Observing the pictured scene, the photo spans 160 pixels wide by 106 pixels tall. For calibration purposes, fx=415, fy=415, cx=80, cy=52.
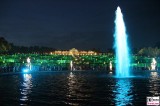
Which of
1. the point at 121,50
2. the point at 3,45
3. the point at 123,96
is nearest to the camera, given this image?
the point at 123,96

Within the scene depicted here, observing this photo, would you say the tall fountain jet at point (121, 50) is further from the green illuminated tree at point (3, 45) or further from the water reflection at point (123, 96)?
the green illuminated tree at point (3, 45)

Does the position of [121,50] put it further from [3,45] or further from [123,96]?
[3,45]

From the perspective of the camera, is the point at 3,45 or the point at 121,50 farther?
the point at 3,45

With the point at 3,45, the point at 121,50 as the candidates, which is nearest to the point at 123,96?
the point at 121,50

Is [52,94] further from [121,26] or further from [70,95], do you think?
[121,26]

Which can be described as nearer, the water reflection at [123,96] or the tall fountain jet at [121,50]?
the water reflection at [123,96]

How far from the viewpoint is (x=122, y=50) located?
72.1m

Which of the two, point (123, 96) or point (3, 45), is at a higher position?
point (3, 45)

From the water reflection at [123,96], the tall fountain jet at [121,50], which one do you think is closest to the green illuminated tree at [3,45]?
the tall fountain jet at [121,50]

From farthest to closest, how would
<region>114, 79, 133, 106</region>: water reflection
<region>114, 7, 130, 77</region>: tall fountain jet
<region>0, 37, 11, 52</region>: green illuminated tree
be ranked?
<region>0, 37, 11, 52</region>: green illuminated tree → <region>114, 7, 130, 77</region>: tall fountain jet → <region>114, 79, 133, 106</region>: water reflection

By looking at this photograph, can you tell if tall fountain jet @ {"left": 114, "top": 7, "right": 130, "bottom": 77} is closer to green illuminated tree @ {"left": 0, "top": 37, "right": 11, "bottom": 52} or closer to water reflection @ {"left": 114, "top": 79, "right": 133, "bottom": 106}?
water reflection @ {"left": 114, "top": 79, "right": 133, "bottom": 106}

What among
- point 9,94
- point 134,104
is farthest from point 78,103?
point 9,94

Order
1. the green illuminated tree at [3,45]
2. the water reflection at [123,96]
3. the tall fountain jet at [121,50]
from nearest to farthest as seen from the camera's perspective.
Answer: the water reflection at [123,96]
the tall fountain jet at [121,50]
the green illuminated tree at [3,45]

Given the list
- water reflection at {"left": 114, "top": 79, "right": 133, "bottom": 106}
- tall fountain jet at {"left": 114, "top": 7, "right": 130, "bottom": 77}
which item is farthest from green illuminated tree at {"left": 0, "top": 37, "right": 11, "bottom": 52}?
water reflection at {"left": 114, "top": 79, "right": 133, "bottom": 106}
